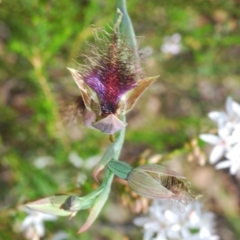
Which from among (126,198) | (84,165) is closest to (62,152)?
(84,165)

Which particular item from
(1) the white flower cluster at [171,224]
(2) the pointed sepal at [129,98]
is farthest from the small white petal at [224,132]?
(2) the pointed sepal at [129,98]

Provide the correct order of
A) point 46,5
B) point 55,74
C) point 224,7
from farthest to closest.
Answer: point 55,74 → point 224,7 → point 46,5

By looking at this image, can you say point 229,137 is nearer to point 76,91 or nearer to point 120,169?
point 120,169

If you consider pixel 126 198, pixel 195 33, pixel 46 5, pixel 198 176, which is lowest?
pixel 198 176

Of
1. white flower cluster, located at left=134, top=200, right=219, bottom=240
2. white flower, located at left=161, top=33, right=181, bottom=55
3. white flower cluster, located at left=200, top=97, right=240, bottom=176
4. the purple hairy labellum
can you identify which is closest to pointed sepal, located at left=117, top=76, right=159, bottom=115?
the purple hairy labellum

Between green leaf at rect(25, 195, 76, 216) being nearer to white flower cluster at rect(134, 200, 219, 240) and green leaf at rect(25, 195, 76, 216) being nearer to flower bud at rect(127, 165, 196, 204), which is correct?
flower bud at rect(127, 165, 196, 204)

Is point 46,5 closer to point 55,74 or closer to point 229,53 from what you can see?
point 55,74

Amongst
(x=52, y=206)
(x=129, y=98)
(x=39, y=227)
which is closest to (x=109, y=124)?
(x=129, y=98)
